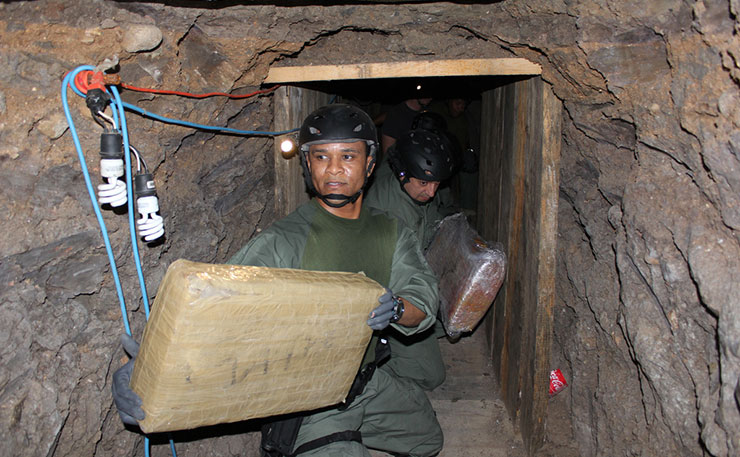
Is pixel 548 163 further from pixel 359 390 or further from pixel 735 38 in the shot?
pixel 359 390

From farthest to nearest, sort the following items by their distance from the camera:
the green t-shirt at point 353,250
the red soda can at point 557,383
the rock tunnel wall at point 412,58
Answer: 1. the red soda can at point 557,383
2. the green t-shirt at point 353,250
3. the rock tunnel wall at point 412,58

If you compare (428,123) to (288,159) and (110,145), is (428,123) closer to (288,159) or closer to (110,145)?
(288,159)

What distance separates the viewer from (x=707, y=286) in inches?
75.8

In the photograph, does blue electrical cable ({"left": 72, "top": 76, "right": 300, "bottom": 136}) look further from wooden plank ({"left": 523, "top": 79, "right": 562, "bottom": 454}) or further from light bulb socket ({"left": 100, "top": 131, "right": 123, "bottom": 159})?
wooden plank ({"left": 523, "top": 79, "right": 562, "bottom": 454})

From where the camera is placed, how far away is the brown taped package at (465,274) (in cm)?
389

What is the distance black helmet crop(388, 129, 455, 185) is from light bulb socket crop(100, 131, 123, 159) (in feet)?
8.78

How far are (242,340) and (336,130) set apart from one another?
133 centimetres

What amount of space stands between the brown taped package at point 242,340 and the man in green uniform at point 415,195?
215 centimetres

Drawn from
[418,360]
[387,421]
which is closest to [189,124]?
[387,421]

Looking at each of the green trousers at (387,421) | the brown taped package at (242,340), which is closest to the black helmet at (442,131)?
the green trousers at (387,421)

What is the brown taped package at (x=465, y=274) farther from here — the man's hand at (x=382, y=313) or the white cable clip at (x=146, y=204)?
the white cable clip at (x=146, y=204)

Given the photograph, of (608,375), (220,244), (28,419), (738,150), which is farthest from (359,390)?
(738,150)

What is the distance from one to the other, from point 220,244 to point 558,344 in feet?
8.08

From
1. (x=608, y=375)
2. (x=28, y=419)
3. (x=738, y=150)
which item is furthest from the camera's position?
(x=608, y=375)
